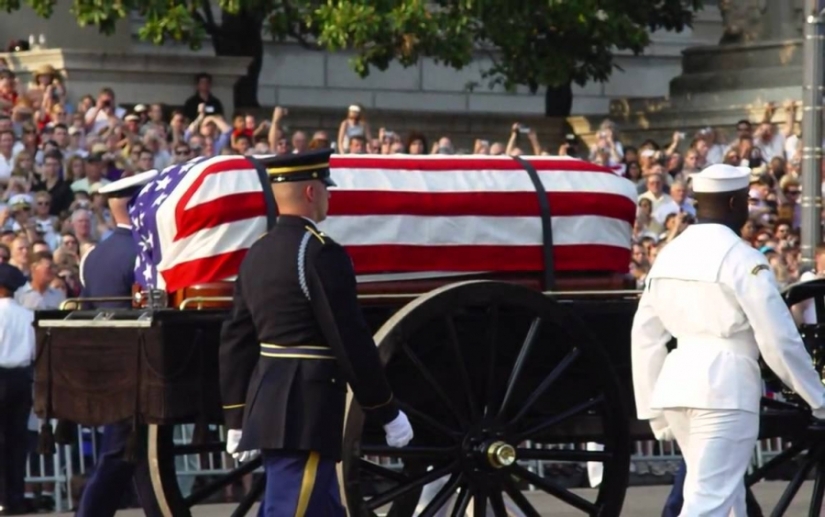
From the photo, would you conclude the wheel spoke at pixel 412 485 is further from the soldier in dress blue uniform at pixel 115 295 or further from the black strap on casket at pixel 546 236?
the soldier in dress blue uniform at pixel 115 295

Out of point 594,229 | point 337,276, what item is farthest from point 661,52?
point 337,276

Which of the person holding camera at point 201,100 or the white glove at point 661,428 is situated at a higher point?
the person holding camera at point 201,100

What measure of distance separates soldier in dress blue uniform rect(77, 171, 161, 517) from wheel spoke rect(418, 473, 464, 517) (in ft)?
4.40

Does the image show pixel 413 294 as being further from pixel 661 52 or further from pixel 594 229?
→ pixel 661 52

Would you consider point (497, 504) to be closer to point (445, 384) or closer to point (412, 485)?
point (412, 485)

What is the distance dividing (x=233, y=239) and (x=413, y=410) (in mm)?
982

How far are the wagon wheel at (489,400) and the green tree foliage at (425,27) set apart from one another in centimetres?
1193

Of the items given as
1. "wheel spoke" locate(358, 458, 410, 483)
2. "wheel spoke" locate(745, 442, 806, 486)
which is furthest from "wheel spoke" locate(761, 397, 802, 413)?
"wheel spoke" locate(358, 458, 410, 483)

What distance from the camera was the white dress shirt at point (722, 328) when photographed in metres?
7.75

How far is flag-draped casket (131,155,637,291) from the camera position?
8.55 metres

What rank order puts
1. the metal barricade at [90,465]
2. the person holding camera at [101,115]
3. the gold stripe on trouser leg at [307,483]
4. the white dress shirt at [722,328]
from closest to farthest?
the gold stripe on trouser leg at [307,483] → the white dress shirt at [722,328] → the metal barricade at [90,465] → the person holding camera at [101,115]

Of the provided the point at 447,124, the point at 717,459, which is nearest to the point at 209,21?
the point at 447,124

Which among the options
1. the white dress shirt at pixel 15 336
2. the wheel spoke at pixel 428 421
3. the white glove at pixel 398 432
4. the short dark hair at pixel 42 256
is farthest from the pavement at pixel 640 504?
the white glove at pixel 398 432

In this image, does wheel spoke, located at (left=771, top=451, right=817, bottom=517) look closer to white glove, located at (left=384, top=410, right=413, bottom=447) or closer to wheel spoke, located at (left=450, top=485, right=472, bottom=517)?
wheel spoke, located at (left=450, top=485, right=472, bottom=517)
